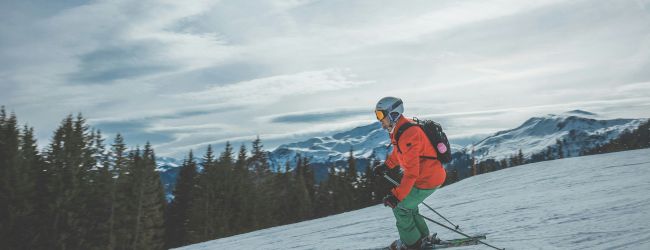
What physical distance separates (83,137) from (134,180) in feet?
26.4

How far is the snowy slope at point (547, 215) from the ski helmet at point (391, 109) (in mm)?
2298

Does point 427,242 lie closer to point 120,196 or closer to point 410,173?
point 410,173

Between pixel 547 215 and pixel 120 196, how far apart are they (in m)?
43.7

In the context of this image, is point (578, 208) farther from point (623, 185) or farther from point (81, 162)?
point (81, 162)

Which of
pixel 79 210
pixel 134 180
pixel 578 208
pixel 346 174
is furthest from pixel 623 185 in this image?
pixel 346 174

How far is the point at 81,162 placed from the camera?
135ft

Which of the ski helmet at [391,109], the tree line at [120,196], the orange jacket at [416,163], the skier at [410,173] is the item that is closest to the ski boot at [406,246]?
the skier at [410,173]

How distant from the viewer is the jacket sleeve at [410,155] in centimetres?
585

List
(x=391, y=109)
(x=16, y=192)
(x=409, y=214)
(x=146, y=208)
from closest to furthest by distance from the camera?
1. (x=409, y=214)
2. (x=391, y=109)
3. (x=16, y=192)
4. (x=146, y=208)

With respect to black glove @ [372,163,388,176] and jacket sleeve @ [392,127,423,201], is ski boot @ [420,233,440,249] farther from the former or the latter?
black glove @ [372,163,388,176]

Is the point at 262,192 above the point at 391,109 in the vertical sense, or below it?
below

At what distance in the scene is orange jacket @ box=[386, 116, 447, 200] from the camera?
586 cm

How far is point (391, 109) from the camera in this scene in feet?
20.8

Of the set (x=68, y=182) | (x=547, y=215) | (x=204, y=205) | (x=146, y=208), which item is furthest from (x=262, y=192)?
(x=547, y=215)
